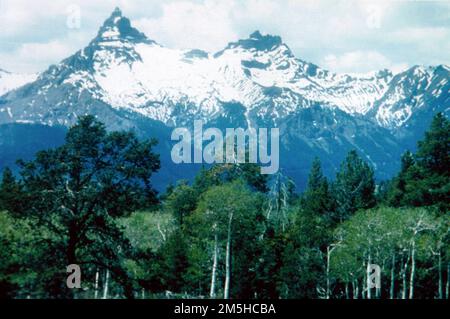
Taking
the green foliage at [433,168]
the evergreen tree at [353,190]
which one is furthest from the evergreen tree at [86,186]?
the evergreen tree at [353,190]

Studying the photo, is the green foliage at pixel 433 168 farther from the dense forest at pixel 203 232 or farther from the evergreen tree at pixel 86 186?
the evergreen tree at pixel 86 186

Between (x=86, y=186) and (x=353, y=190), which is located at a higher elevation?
(x=353, y=190)

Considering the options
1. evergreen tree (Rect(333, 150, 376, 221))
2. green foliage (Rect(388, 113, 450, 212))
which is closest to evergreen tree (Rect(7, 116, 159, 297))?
green foliage (Rect(388, 113, 450, 212))

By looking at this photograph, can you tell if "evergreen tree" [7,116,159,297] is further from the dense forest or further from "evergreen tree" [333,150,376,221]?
"evergreen tree" [333,150,376,221]

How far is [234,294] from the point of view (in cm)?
5722

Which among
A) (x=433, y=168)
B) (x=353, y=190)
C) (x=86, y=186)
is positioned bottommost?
(x=86, y=186)

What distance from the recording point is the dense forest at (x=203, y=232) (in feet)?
111

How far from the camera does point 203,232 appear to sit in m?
55.0

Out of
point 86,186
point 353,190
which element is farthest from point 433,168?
point 86,186

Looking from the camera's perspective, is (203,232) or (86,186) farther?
(203,232)

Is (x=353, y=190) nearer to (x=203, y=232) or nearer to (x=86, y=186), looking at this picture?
(x=203, y=232)

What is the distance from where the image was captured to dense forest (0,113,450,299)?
111 ft

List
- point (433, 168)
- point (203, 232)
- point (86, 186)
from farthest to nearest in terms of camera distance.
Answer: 1. point (433, 168)
2. point (203, 232)
3. point (86, 186)
